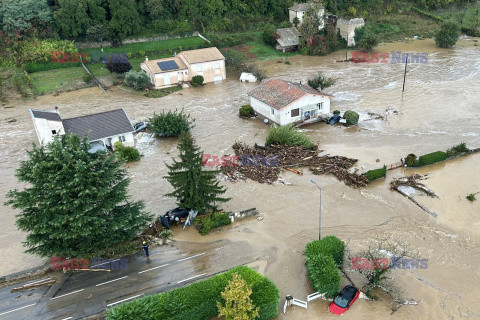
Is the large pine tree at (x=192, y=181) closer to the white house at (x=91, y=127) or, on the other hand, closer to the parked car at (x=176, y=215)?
the parked car at (x=176, y=215)

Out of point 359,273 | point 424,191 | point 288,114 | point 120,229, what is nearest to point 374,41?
point 288,114

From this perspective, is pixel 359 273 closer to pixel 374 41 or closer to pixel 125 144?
pixel 125 144

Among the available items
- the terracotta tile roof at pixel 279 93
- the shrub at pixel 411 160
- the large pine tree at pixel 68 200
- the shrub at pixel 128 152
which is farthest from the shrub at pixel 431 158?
the shrub at pixel 128 152

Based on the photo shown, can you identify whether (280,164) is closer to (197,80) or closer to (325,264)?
(325,264)

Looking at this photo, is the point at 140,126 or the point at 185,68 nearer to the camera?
the point at 140,126

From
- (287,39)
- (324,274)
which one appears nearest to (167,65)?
(287,39)

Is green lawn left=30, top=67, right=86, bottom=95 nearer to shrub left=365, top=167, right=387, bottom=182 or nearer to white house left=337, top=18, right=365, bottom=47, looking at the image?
shrub left=365, top=167, right=387, bottom=182
